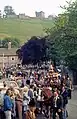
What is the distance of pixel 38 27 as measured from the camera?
181 m

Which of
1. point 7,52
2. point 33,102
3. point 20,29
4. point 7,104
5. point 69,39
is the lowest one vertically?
point 7,52

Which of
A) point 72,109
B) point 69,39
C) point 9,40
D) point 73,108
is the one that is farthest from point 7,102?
point 9,40

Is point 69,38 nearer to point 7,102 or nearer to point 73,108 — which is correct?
point 73,108

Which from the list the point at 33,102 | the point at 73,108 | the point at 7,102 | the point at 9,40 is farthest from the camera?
the point at 9,40

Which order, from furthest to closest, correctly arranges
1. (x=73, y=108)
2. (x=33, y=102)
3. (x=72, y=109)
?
(x=73, y=108) → (x=72, y=109) → (x=33, y=102)

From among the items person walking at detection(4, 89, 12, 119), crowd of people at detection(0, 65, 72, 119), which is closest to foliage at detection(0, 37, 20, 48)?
crowd of people at detection(0, 65, 72, 119)

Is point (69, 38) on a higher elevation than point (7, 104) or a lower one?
lower

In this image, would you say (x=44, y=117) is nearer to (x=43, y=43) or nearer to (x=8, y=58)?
(x=43, y=43)

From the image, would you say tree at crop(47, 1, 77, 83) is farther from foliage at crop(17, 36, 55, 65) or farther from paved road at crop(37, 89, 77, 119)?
paved road at crop(37, 89, 77, 119)

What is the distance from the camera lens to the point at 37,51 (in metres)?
41.3

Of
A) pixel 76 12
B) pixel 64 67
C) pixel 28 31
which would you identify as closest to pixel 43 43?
pixel 64 67

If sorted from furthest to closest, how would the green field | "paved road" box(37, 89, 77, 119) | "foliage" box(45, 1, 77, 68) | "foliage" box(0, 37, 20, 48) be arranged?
1. the green field
2. "foliage" box(0, 37, 20, 48)
3. "foliage" box(45, 1, 77, 68)
4. "paved road" box(37, 89, 77, 119)

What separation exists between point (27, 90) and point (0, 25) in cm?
16851

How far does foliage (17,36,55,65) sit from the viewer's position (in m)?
41.2
